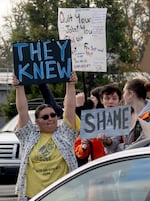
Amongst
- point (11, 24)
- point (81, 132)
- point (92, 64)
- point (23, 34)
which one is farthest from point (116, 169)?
point (11, 24)

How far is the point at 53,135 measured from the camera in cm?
707

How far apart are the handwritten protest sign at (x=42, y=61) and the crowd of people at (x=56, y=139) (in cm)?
10

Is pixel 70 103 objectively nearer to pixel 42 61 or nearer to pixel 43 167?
pixel 42 61

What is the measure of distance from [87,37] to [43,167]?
293cm

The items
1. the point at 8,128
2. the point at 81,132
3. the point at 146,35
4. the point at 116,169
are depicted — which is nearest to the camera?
the point at 116,169

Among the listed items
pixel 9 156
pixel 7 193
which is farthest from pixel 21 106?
pixel 9 156

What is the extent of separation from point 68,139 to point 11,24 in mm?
50706

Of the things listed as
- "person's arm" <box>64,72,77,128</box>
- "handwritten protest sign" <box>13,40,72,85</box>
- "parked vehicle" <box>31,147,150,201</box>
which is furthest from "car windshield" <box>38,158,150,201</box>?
"handwritten protest sign" <box>13,40,72,85</box>

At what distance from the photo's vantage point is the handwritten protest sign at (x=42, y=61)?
289 inches

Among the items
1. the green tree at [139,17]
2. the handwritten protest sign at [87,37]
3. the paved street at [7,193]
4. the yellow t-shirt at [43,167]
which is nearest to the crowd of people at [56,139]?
the yellow t-shirt at [43,167]

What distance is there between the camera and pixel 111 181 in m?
4.55

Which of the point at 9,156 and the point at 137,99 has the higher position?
the point at 137,99

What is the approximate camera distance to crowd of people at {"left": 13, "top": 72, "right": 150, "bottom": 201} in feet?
22.7

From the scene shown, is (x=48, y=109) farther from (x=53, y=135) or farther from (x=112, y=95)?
(x=112, y=95)
